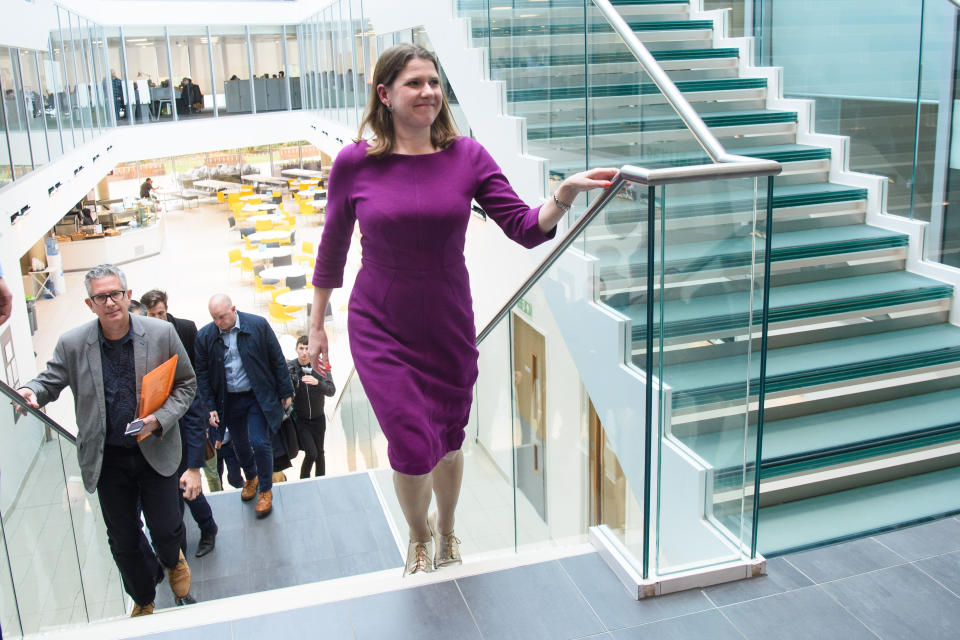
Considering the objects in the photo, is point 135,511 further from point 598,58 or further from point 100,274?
point 598,58

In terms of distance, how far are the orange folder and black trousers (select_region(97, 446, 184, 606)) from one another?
0.21m

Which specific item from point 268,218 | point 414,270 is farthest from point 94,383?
point 268,218

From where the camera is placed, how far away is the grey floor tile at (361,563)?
5.03 meters

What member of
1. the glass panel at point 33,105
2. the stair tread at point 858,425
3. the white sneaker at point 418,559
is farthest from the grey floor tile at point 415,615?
the glass panel at point 33,105

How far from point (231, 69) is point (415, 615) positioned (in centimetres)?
2651

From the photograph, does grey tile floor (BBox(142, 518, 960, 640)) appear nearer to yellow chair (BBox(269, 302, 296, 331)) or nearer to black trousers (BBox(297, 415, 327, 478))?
black trousers (BBox(297, 415, 327, 478))

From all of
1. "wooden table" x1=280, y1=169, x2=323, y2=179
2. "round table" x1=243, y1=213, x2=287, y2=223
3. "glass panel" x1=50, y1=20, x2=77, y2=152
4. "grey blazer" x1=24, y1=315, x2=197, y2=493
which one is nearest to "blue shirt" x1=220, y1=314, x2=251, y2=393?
"grey blazer" x1=24, y1=315, x2=197, y2=493

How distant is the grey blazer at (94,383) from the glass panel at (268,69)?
24.1 m

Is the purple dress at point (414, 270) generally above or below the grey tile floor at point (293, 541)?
above

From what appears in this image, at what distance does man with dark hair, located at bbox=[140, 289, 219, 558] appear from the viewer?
4145mm

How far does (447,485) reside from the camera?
9.30 ft

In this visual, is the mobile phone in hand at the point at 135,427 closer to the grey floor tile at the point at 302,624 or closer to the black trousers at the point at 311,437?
the grey floor tile at the point at 302,624

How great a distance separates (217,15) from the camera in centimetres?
2517

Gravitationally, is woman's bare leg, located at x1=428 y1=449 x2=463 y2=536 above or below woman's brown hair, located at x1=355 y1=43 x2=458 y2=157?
below
